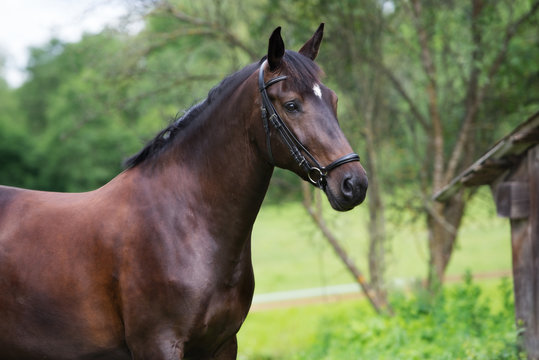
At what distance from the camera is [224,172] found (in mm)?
2902

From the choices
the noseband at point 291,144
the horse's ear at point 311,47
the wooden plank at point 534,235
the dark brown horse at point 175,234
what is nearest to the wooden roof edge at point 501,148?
the wooden plank at point 534,235

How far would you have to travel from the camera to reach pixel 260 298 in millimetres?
15344

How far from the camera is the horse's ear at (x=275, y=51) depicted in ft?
8.79

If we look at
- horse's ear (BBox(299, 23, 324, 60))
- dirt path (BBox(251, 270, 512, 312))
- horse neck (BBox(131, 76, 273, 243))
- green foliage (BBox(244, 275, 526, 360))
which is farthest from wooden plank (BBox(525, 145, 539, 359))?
dirt path (BBox(251, 270, 512, 312))

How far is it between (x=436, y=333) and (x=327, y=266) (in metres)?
15.9

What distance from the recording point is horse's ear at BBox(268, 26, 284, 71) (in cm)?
268

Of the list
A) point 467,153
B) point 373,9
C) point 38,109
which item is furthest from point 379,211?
point 38,109

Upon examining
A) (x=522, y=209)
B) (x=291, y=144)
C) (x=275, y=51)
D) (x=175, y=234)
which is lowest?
(x=522, y=209)

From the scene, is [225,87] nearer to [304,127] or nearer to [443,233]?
[304,127]

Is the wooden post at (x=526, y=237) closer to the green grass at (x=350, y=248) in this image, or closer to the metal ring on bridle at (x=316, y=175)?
the green grass at (x=350, y=248)

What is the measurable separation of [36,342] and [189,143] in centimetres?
133

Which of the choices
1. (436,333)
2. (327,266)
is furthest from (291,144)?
(327,266)

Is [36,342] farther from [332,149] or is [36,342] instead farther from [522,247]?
[522,247]

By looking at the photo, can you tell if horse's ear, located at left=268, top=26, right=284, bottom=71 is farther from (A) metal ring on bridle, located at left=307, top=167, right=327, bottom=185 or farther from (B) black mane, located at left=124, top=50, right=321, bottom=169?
(A) metal ring on bridle, located at left=307, top=167, right=327, bottom=185
